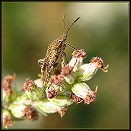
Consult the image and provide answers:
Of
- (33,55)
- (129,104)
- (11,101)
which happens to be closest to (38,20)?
(33,55)

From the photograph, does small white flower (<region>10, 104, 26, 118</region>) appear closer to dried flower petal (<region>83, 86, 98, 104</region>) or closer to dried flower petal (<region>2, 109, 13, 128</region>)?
dried flower petal (<region>2, 109, 13, 128</region>)

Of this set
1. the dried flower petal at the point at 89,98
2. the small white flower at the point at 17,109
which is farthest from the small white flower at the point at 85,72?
the small white flower at the point at 17,109

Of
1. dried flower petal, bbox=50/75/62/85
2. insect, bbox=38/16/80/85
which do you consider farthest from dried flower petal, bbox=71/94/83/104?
insect, bbox=38/16/80/85

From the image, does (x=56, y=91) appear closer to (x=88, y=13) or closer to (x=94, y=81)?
(x=94, y=81)

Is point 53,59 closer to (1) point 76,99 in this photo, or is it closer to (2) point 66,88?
(2) point 66,88

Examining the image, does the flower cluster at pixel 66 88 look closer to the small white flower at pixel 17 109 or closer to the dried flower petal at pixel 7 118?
the small white flower at pixel 17 109

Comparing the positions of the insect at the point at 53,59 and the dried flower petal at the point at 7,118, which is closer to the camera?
the insect at the point at 53,59

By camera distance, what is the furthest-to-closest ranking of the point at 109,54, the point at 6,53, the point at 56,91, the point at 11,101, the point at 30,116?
the point at 109,54 < the point at 6,53 < the point at 11,101 < the point at 30,116 < the point at 56,91

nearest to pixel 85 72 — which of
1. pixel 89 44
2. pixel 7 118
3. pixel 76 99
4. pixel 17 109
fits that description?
pixel 76 99
